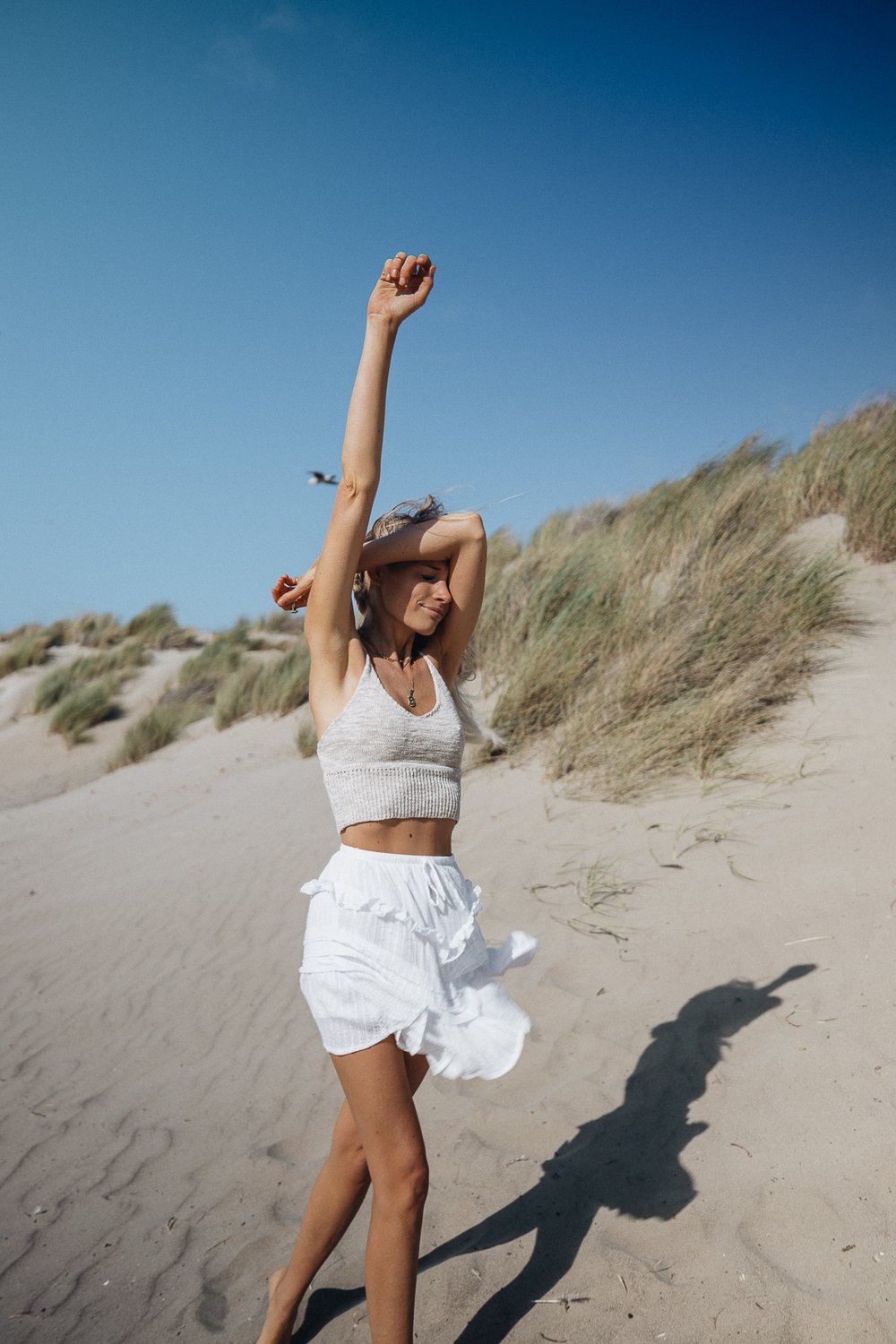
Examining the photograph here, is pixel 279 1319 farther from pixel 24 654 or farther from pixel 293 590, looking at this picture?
pixel 24 654

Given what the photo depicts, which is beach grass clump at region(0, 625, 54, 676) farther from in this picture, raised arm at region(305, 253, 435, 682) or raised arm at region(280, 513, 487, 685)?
raised arm at region(305, 253, 435, 682)

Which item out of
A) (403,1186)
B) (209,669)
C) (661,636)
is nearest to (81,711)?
(209,669)

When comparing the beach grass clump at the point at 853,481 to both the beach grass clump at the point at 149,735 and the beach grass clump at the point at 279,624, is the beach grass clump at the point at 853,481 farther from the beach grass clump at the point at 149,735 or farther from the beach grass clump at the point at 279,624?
the beach grass clump at the point at 279,624

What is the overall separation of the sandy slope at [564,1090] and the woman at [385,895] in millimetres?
708

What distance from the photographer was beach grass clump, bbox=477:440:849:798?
5.36 meters

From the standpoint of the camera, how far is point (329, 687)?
82.6 inches

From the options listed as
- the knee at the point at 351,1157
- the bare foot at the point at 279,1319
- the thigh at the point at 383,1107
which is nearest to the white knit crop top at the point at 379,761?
the thigh at the point at 383,1107

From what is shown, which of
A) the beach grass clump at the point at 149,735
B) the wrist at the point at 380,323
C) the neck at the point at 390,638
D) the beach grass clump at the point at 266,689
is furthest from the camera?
the beach grass clump at the point at 149,735

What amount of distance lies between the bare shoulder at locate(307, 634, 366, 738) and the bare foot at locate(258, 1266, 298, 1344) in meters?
1.46

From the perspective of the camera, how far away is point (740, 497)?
7566mm

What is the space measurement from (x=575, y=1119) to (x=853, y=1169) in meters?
0.93

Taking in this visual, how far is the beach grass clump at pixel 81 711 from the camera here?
11.8 meters

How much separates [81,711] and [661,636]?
29.3 feet

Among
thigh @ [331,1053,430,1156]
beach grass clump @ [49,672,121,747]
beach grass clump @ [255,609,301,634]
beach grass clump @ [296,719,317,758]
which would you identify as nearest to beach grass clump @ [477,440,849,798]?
beach grass clump @ [296,719,317,758]
